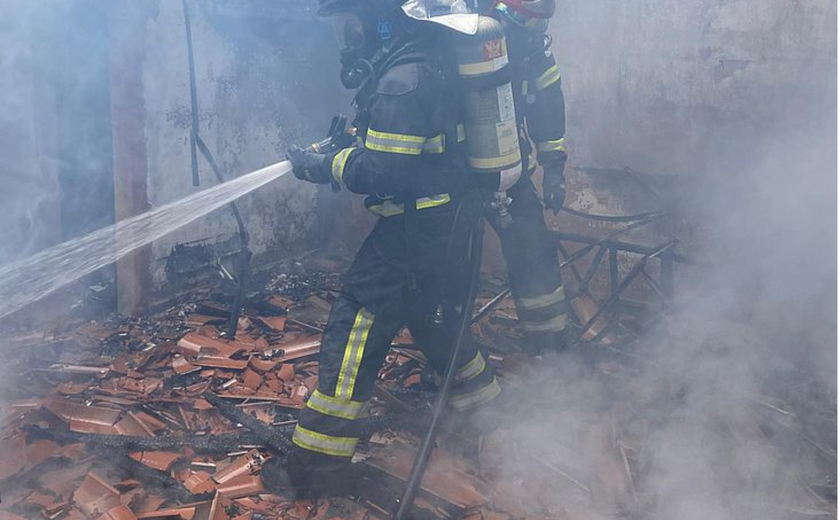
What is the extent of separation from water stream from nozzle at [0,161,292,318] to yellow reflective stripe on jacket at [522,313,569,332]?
2.46 meters

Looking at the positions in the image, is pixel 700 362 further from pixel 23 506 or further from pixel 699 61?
pixel 23 506

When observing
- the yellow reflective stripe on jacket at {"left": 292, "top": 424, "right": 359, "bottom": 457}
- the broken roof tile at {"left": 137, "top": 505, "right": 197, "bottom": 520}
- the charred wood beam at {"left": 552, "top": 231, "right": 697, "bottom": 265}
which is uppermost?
the charred wood beam at {"left": 552, "top": 231, "right": 697, "bottom": 265}

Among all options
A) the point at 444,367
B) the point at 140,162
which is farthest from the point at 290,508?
the point at 140,162

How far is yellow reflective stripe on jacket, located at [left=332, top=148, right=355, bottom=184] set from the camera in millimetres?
3555

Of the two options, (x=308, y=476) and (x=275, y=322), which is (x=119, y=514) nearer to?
(x=308, y=476)

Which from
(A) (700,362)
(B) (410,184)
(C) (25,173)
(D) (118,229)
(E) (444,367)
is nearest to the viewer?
(B) (410,184)

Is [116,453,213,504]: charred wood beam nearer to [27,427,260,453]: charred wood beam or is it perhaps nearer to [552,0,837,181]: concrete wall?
[27,427,260,453]: charred wood beam

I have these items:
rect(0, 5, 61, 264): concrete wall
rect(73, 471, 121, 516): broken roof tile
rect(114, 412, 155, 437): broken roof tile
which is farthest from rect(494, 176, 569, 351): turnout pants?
rect(0, 5, 61, 264): concrete wall

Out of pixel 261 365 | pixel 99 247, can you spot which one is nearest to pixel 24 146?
pixel 99 247

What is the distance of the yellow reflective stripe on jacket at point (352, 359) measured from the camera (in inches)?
142

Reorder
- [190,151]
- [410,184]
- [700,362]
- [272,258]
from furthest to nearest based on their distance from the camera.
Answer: [272,258] < [190,151] < [700,362] < [410,184]

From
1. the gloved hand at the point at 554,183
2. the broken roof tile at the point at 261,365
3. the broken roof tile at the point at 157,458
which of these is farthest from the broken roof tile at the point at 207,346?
the gloved hand at the point at 554,183

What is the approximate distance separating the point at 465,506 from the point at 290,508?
95cm

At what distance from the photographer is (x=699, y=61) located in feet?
20.2
